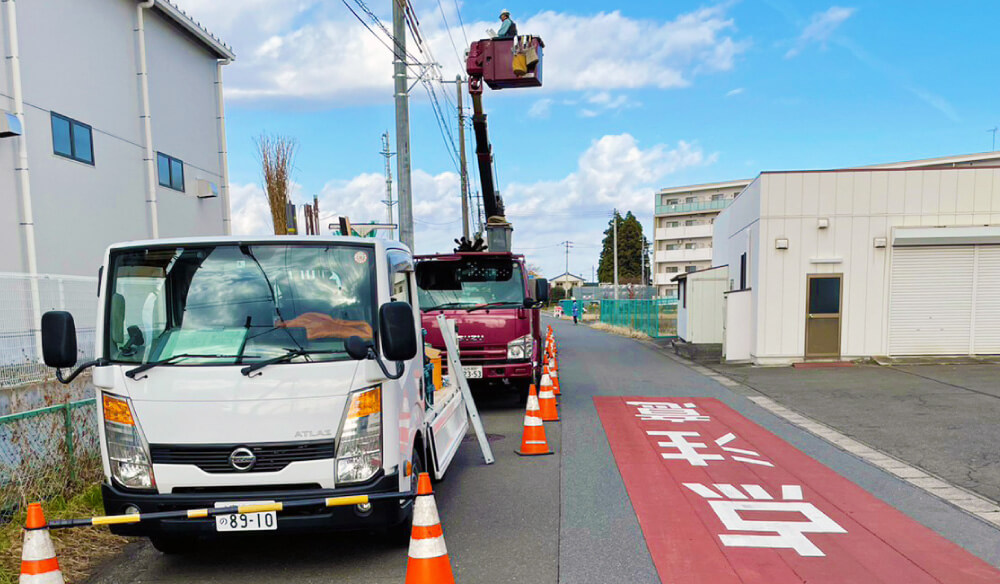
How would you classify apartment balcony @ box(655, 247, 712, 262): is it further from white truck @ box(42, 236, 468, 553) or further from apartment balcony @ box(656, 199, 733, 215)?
white truck @ box(42, 236, 468, 553)

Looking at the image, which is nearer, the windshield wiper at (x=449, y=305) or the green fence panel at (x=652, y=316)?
the windshield wiper at (x=449, y=305)

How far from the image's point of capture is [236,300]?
13.1 feet

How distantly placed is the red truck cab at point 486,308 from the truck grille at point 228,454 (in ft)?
16.9

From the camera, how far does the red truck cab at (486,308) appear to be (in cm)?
916

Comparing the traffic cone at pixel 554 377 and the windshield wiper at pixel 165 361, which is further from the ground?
the windshield wiper at pixel 165 361

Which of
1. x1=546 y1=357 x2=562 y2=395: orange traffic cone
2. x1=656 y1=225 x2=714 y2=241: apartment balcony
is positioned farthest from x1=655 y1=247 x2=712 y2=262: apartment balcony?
x1=546 y1=357 x2=562 y2=395: orange traffic cone

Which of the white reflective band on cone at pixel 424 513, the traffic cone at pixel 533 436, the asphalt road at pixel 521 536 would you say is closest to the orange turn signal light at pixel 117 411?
the asphalt road at pixel 521 536

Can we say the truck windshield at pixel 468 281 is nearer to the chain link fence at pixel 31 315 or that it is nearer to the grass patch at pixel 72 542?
the grass patch at pixel 72 542

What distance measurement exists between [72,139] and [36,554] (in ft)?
48.3

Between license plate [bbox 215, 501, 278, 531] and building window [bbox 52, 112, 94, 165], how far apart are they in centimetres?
1406

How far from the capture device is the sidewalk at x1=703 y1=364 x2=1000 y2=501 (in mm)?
6598

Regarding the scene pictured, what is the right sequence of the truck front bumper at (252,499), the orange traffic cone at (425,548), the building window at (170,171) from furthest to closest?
the building window at (170,171) < the truck front bumper at (252,499) < the orange traffic cone at (425,548)

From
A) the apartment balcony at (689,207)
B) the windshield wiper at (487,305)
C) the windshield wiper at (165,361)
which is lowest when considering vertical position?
the windshield wiper at (487,305)

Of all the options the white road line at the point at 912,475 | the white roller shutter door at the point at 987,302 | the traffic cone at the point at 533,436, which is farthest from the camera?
the white roller shutter door at the point at 987,302
